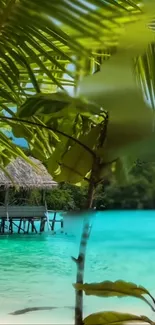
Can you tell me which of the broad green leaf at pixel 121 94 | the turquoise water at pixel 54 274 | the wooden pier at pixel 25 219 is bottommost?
the turquoise water at pixel 54 274

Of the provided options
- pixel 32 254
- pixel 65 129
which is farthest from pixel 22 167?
pixel 65 129

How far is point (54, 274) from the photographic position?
723cm

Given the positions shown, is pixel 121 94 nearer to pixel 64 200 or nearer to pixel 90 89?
pixel 90 89

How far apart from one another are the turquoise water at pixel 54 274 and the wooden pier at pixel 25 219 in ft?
0.77

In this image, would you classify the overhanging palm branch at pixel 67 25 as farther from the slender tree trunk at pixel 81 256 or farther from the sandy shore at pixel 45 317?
the sandy shore at pixel 45 317

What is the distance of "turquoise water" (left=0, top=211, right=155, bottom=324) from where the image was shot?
→ 477 centimetres


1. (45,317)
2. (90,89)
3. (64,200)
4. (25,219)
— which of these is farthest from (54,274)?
(90,89)

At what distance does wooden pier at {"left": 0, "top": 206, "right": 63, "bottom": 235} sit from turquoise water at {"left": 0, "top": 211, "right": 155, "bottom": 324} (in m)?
0.24

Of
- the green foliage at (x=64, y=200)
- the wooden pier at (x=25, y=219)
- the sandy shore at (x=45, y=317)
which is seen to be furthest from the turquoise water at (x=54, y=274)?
the green foliage at (x=64, y=200)

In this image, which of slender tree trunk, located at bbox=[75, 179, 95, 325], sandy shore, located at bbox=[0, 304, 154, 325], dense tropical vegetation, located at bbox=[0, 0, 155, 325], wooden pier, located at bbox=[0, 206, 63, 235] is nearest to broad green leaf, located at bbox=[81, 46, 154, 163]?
dense tropical vegetation, located at bbox=[0, 0, 155, 325]

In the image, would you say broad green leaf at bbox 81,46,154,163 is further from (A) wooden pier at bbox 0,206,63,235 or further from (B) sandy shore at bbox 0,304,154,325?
(A) wooden pier at bbox 0,206,63,235

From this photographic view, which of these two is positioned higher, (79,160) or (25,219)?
(79,160)

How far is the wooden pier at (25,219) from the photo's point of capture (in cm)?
1016

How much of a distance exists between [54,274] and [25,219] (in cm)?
342
